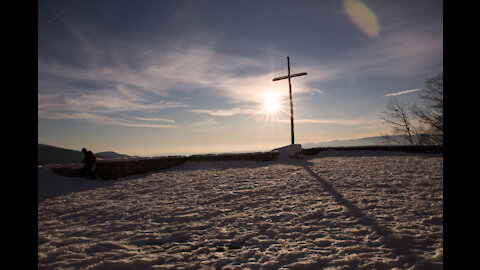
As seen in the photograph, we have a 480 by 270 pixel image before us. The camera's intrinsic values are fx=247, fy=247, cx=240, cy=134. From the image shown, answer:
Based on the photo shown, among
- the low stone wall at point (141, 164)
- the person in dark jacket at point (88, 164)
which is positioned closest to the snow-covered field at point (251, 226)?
the person in dark jacket at point (88, 164)

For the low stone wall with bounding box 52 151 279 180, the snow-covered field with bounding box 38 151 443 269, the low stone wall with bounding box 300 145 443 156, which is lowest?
the snow-covered field with bounding box 38 151 443 269

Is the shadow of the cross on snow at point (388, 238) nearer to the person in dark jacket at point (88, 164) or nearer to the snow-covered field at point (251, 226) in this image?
the snow-covered field at point (251, 226)

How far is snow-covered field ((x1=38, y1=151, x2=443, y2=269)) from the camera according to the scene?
3.36 m

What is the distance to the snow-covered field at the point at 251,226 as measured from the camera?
3359 mm

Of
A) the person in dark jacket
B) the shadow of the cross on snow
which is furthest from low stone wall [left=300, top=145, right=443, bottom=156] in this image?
the person in dark jacket

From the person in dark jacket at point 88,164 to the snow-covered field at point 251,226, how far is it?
6.58 feet

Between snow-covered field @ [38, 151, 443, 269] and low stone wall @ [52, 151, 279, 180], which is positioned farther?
low stone wall @ [52, 151, 279, 180]

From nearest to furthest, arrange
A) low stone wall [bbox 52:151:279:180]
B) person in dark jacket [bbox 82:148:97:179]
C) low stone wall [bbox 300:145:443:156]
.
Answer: person in dark jacket [bbox 82:148:97:179]
low stone wall [bbox 52:151:279:180]
low stone wall [bbox 300:145:443:156]

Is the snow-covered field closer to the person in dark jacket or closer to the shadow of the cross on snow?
the shadow of the cross on snow

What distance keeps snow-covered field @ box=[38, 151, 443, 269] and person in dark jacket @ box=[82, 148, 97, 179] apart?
200cm

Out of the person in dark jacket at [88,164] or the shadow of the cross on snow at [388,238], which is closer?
the shadow of the cross on snow at [388,238]
